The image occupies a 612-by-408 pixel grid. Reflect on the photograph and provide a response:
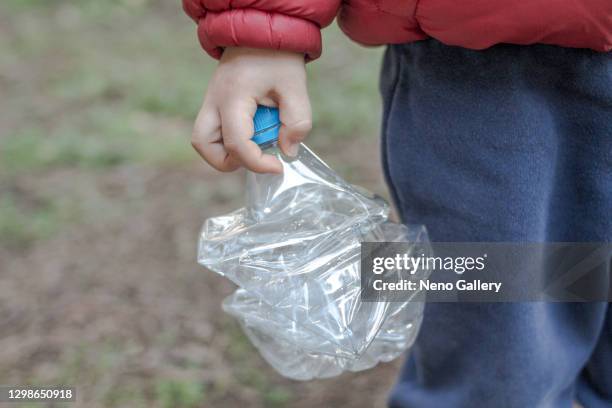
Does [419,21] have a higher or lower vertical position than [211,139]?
higher

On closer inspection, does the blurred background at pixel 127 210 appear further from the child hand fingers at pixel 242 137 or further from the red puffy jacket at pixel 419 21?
the red puffy jacket at pixel 419 21

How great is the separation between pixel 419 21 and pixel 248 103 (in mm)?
245

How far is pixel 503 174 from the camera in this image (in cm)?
103

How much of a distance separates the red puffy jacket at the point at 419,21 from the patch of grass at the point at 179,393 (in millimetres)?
799

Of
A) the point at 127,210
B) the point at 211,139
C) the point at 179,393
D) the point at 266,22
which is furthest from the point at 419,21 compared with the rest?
the point at 127,210

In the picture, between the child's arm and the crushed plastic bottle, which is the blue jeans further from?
the child's arm

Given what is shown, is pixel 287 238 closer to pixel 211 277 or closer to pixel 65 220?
pixel 211 277

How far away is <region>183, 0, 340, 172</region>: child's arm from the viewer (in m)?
0.92

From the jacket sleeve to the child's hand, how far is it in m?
0.03

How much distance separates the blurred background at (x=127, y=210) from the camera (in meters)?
1.57

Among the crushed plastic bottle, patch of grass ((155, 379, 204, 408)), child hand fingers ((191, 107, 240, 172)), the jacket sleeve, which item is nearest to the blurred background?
patch of grass ((155, 379, 204, 408))

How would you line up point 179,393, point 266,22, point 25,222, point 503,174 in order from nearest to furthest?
point 266,22, point 503,174, point 179,393, point 25,222

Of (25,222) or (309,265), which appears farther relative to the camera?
(25,222)

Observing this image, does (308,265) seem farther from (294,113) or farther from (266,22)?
(266,22)
